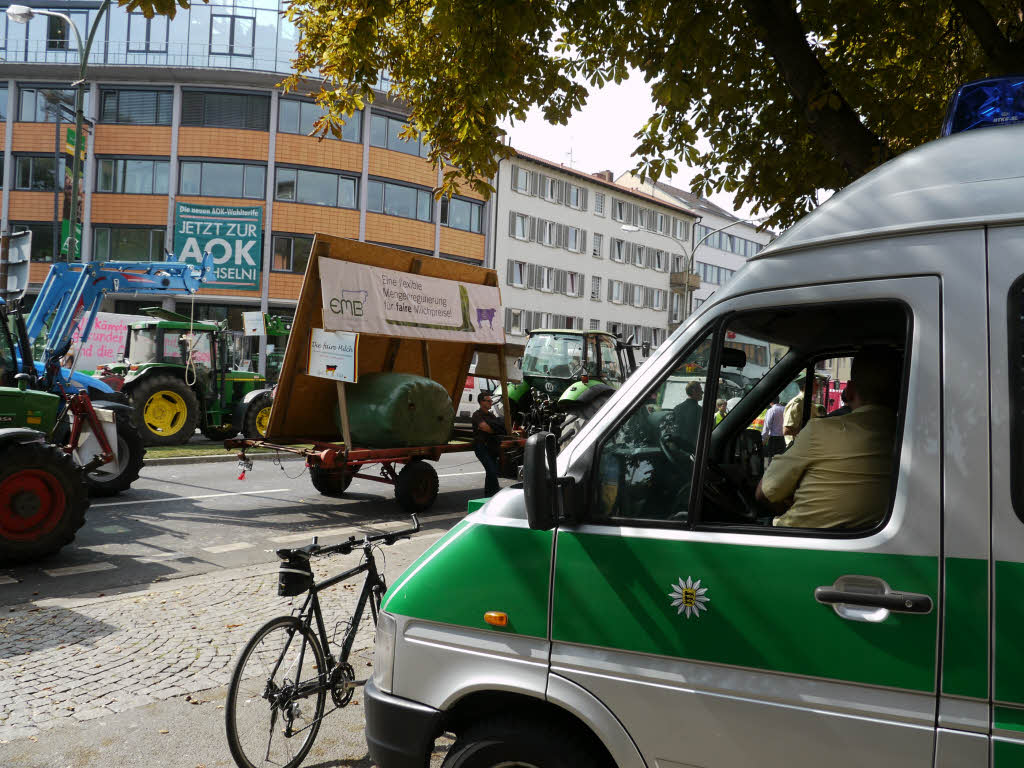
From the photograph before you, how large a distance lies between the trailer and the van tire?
316 inches

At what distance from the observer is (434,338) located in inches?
489

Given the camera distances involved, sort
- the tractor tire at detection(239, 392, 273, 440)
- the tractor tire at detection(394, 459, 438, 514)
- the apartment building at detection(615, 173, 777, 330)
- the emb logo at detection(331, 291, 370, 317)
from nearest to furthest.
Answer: the emb logo at detection(331, 291, 370, 317)
the tractor tire at detection(394, 459, 438, 514)
the tractor tire at detection(239, 392, 273, 440)
the apartment building at detection(615, 173, 777, 330)

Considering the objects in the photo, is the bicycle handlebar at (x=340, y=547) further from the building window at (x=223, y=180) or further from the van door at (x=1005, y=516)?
the building window at (x=223, y=180)

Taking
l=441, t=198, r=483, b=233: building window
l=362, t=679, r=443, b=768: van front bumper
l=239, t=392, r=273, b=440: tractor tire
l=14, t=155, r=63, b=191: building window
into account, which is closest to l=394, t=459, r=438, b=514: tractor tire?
l=239, t=392, r=273, b=440: tractor tire

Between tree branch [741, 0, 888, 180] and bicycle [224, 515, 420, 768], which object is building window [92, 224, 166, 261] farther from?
bicycle [224, 515, 420, 768]

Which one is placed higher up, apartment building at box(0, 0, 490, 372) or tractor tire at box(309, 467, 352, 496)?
apartment building at box(0, 0, 490, 372)

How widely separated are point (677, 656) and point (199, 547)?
7283 millimetres

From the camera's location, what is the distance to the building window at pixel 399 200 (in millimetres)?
41312

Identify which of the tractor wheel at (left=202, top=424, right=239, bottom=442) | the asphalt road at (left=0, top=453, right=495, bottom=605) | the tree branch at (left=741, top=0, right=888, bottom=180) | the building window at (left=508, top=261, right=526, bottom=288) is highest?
the building window at (left=508, top=261, right=526, bottom=288)

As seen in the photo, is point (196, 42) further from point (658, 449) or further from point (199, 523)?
point (658, 449)

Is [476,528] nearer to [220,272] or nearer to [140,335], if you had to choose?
[140,335]

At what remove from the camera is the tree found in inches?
262

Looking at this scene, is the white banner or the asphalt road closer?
the asphalt road

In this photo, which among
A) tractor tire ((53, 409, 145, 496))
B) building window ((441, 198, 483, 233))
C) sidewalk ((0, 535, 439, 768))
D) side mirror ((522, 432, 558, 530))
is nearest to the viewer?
side mirror ((522, 432, 558, 530))
